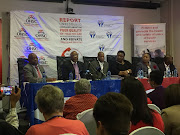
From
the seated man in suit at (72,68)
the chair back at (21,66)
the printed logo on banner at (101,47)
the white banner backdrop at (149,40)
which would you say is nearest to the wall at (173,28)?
the white banner backdrop at (149,40)

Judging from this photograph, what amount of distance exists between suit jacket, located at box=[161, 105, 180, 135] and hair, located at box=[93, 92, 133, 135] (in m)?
0.68

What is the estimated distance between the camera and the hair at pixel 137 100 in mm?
1623

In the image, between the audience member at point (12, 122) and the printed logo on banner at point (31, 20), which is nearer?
the audience member at point (12, 122)

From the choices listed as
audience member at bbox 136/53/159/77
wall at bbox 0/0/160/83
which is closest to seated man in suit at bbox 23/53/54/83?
wall at bbox 0/0/160/83

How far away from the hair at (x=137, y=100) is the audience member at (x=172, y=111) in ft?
0.38

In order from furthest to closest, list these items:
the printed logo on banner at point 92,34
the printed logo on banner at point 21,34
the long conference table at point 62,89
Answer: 1. the printed logo on banner at point 92,34
2. the printed logo on banner at point 21,34
3. the long conference table at point 62,89

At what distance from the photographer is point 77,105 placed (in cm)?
221

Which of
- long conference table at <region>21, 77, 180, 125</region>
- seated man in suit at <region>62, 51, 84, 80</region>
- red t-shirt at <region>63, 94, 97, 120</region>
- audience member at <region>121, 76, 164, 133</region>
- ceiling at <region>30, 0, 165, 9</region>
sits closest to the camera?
audience member at <region>121, 76, 164, 133</region>

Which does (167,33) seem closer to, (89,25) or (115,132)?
(89,25)

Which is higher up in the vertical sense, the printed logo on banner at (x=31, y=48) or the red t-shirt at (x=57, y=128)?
the printed logo on banner at (x=31, y=48)

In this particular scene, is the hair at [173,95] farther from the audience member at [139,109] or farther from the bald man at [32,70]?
the bald man at [32,70]

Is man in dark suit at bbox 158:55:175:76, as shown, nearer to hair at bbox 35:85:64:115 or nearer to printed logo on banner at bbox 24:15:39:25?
printed logo on banner at bbox 24:15:39:25

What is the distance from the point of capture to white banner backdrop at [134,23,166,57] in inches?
258

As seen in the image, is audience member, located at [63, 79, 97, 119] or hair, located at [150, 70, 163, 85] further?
hair, located at [150, 70, 163, 85]
